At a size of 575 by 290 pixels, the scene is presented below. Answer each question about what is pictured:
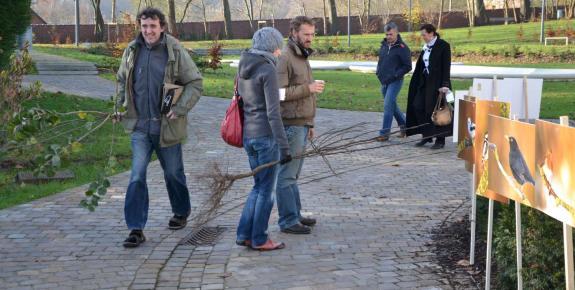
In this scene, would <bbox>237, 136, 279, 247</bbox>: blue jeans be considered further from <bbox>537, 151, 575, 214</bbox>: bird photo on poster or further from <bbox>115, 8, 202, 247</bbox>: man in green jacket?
<bbox>537, 151, 575, 214</bbox>: bird photo on poster

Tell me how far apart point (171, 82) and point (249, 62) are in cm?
88

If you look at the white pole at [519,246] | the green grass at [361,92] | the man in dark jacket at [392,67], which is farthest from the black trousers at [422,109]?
the white pole at [519,246]

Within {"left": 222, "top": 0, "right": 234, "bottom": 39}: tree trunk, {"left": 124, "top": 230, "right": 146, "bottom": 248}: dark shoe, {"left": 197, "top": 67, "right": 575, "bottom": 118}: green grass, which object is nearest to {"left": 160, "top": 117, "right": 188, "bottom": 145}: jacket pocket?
{"left": 124, "top": 230, "right": 146, "bottom": 248}: dark shoe

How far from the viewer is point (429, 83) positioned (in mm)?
11852

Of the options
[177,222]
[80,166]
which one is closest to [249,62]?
[177,222]

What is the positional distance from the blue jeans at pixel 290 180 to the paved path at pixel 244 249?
7.4 inches

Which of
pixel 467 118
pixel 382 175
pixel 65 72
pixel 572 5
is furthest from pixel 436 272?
pixel 572 5

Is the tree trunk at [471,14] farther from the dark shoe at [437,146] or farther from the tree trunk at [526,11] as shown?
the dark shoe at [437,146]

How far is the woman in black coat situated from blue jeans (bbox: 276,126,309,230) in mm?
4506

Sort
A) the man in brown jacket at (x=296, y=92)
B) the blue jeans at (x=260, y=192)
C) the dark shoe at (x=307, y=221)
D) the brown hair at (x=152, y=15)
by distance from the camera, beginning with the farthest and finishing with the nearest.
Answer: the dark shoe at (x=307, y=221) → the man in brown jacket at (x=296, y=92) → the brown hair at (x=152, y=15) → the blue jeans at (x=260, y=192)

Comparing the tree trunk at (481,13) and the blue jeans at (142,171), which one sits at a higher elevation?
the tree trunk at (481,13)

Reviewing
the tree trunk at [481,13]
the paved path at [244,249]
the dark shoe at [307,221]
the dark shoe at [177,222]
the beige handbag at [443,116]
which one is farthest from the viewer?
the tree trunk at [481,13]

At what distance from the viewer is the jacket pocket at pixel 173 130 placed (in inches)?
272

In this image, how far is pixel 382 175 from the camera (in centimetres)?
1019
